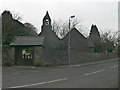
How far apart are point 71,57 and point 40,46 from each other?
8.73m

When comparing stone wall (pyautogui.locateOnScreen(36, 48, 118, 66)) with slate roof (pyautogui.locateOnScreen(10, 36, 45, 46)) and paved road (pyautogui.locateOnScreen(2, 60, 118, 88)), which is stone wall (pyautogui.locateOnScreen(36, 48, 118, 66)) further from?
paved road (pyautogui.locateOnScreen(2, 60, 118, 88))

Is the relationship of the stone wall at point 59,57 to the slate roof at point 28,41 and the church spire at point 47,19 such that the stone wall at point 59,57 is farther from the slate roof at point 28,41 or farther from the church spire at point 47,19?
the church spire at point 47,19

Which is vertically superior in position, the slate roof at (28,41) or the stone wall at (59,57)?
the slate roof at (28,41)

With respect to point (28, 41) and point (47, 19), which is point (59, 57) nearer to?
point (28, 41)

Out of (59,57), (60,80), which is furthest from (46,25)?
(60,80)

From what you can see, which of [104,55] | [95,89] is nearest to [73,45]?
[104,55]

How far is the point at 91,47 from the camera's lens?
7075cm

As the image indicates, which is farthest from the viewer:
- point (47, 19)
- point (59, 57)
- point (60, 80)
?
point (47, 19)

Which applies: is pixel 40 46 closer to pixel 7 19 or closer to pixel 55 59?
pixel 55 59

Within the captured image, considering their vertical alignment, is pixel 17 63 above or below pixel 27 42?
below

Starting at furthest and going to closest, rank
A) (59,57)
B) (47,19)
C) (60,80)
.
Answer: (47,19) < (59,57) < (60,80)

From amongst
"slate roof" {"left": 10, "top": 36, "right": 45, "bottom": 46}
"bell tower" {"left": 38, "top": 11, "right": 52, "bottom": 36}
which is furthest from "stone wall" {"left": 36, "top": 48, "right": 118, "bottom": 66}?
"bell tower" {"left": 38, "top": 11, "right": 52, "bottom": 36}

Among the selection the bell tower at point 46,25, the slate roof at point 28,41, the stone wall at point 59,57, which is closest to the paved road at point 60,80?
the stone wall at point 59,57

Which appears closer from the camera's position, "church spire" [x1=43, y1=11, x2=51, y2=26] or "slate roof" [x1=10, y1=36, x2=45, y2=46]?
"slate roof" [x1=10, y1=36, x2=45, y2=46]
